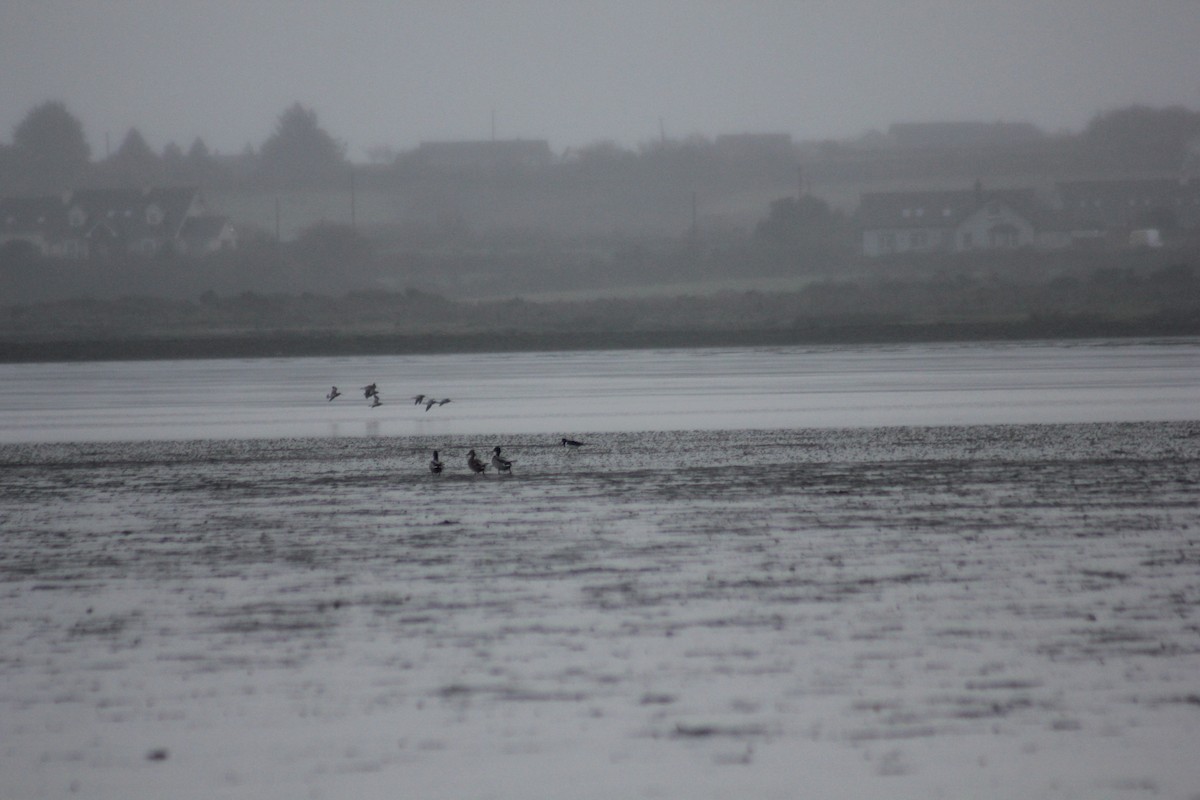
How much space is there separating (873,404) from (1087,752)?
2269 cm

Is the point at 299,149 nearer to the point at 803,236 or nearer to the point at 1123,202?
the point at 803,236

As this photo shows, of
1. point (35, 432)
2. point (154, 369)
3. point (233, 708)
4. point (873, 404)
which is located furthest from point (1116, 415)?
point (154, 369)

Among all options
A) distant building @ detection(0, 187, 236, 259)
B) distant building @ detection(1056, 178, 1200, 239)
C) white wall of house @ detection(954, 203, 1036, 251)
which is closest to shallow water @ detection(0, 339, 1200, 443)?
white wall of house @ detection(954, 203, 1036, 251)

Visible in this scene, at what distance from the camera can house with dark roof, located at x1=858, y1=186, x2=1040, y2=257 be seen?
99.3m

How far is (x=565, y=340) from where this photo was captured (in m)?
61.1

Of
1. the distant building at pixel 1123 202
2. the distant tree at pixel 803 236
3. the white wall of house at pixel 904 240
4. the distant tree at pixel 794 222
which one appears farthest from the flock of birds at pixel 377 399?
the distant building at pixel 1123 202

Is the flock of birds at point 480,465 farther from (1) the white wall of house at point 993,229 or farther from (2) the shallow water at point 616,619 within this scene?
(1) the white wall of house at point 993,229

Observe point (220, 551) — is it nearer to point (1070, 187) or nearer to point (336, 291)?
point (336, 291)

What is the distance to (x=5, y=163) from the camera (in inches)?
5507

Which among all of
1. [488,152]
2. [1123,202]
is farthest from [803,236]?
[488,152]

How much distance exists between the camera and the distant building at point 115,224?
105 m

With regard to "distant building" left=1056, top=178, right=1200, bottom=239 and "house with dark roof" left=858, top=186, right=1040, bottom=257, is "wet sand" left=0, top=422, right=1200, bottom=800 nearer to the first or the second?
"house with dark roof" left=858, top=186, right=1040, bottom=257

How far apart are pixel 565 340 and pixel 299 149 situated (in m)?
82.2

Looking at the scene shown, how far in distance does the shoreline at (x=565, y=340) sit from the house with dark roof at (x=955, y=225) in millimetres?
37215
